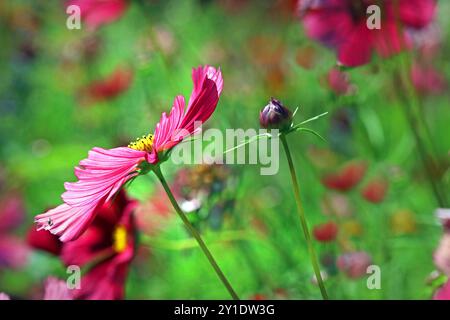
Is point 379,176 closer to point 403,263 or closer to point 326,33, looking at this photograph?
point 403,263

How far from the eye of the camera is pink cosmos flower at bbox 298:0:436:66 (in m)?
0.73

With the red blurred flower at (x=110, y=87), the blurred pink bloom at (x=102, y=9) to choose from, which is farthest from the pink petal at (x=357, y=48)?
the red blurred flower at (x=110, y=87)

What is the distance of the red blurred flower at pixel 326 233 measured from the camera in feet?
2.69

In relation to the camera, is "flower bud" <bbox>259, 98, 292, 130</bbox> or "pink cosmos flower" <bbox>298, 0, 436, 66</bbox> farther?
"pink cosmos flower" <bbox>298, 0, 436, 66</bbox>

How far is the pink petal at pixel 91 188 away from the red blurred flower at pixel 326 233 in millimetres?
365

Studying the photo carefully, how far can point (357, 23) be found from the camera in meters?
0.77

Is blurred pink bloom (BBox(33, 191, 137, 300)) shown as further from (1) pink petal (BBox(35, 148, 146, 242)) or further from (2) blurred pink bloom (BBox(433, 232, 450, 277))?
(2) blurred pink bloom (BBox(433, 232, 450, 277))

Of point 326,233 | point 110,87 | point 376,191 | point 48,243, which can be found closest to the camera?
point 48,243

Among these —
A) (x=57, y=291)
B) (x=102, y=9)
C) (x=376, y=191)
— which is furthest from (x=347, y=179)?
(x=57, y=291)

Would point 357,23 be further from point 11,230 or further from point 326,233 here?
point 11,230

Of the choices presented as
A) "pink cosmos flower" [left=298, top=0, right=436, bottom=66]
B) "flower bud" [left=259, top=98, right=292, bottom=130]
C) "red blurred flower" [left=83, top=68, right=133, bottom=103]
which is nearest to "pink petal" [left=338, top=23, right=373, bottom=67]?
"pink cosmos flower" [left=298, top=0, right=436, bottom=66]

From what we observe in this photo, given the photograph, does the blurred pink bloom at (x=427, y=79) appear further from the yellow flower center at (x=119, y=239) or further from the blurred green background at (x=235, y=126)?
the yellow flower center at (x=119, y=239)

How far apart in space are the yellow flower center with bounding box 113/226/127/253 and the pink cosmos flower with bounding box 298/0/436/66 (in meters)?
0.27

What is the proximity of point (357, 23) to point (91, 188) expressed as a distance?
0.38 m
